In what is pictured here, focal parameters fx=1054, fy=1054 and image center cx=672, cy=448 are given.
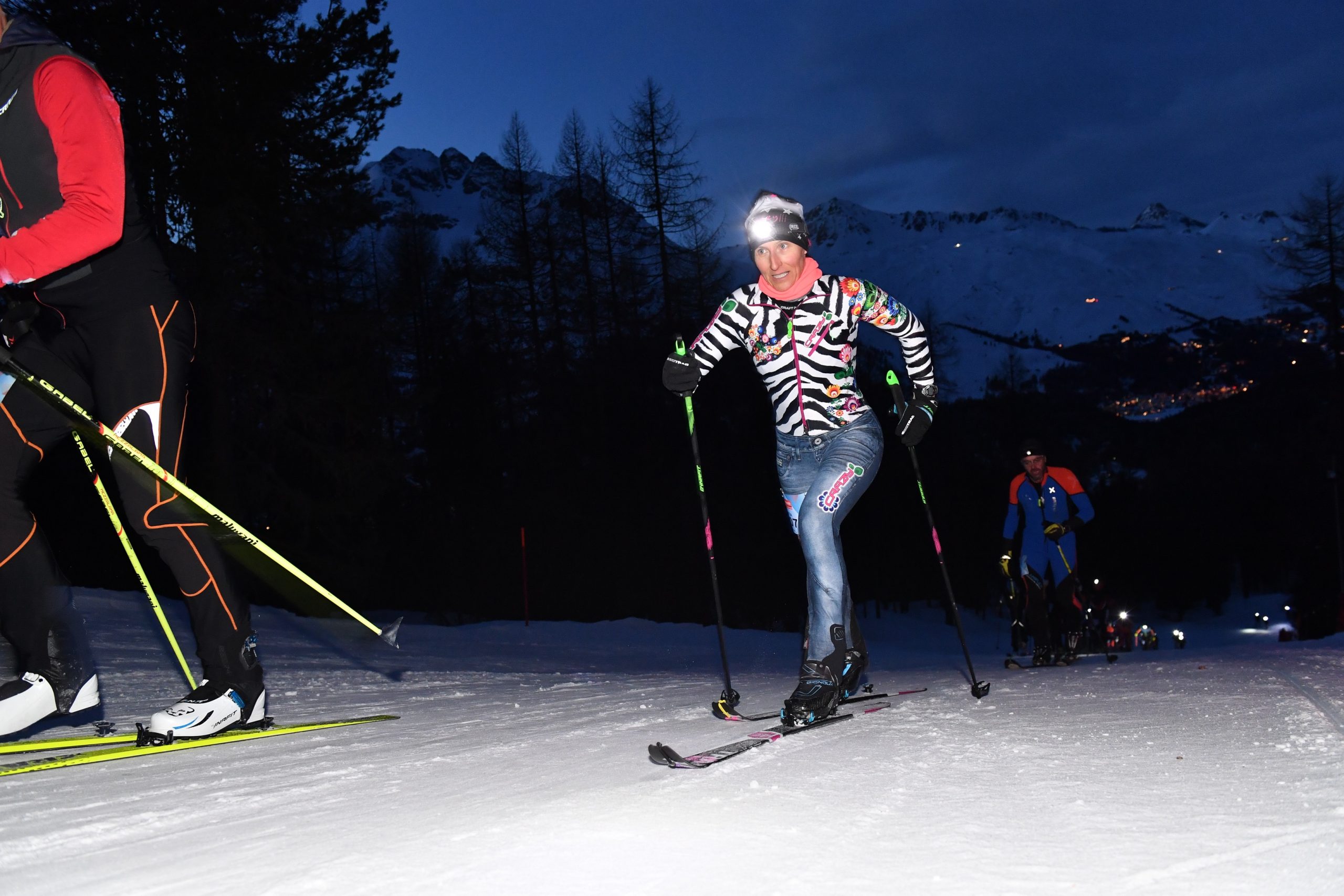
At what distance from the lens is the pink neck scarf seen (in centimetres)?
415

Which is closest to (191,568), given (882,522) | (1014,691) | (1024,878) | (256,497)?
(1024,878)

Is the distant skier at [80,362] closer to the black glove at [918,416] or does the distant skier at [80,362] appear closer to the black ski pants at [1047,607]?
the black glove at [918,416]

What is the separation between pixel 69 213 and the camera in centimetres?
308

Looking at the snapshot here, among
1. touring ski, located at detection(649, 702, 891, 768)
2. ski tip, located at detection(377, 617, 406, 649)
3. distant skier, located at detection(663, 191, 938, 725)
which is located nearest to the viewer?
touring ski, located at detection(649, 702, 891, 768)

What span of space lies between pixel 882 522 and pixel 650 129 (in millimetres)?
17624

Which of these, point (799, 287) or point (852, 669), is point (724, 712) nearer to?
point (852, 669)

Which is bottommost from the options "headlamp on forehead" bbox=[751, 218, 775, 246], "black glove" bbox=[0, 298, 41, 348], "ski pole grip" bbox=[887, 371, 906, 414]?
"ski pole grip" bbox=[887, 371, 906, 414]

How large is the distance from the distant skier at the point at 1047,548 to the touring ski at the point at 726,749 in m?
5.21

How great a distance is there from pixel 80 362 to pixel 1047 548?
714cm

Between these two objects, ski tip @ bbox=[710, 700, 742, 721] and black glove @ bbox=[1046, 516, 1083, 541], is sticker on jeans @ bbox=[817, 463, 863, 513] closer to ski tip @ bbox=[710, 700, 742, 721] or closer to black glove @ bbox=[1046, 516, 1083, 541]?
ski tip @ bbox=[710, 700, 742, 721]

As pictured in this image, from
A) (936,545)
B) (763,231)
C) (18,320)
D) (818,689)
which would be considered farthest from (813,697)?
(18,320)

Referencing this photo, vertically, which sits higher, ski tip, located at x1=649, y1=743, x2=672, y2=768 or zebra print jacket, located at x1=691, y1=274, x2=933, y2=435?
zebra print jacket, located at x1=691, y1=274, x2=933, y2=435

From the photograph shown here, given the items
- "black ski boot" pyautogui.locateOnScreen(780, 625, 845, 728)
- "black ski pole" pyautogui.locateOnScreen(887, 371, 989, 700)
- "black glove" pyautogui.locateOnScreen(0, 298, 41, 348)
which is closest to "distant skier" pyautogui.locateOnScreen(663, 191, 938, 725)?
"black ski boot" pyautogui.locateOnScreen(780, 625, 845, 728)

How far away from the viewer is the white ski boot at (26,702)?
10.8 feet
